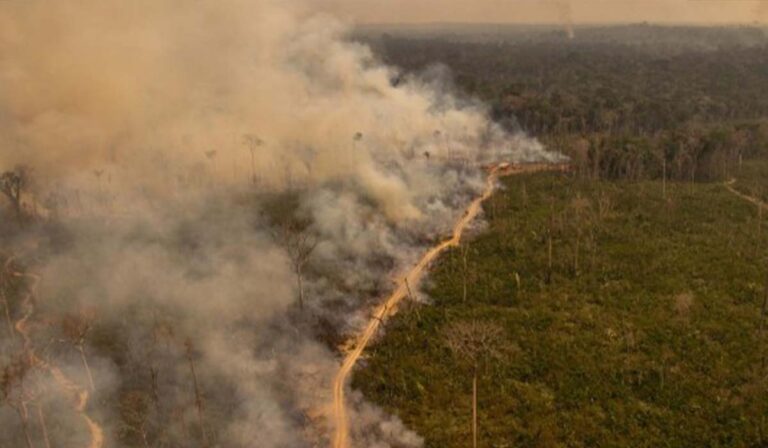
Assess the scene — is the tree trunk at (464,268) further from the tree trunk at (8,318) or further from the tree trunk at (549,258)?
the tree trunk at (8,318)

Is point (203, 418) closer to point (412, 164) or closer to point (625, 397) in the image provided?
point (625, 397)

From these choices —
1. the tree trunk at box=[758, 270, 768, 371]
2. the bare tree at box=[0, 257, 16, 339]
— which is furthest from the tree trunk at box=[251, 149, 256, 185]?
the tree trunk at box=[758, 270, 768, 371]

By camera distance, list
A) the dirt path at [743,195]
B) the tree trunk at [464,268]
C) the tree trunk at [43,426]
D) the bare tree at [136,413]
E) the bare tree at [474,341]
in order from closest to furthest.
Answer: the tree trunk at [43,426] → the bare tree at [136,413] → the bare tree at [474,341] → the tree trunk at [464,268] → the dirt path at [743,195]

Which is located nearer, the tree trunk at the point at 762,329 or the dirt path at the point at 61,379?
the dirt path at the point at 61,379

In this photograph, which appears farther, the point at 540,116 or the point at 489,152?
the point at 540,116

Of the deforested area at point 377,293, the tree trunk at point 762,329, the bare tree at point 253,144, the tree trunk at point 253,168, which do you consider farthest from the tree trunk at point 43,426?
the tree trunk at point 253,168

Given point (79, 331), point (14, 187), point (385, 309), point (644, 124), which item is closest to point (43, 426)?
point (79, 331)

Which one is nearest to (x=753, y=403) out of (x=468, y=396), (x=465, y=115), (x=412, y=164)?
(x=468, y=396)
